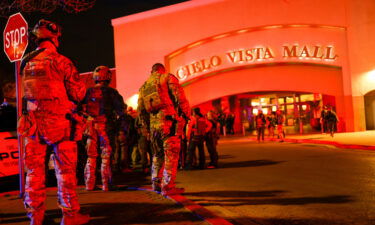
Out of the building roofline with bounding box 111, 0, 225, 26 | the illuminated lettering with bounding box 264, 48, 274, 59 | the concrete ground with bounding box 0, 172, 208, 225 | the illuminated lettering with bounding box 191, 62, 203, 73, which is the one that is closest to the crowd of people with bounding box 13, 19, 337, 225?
the concrete ground with bounding box 0, 172, 208, 225

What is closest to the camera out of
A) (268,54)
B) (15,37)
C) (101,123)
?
(15,37)

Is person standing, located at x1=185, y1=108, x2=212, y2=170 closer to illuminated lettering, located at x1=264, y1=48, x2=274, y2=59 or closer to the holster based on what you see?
the holster

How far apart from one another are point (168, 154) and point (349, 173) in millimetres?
3778

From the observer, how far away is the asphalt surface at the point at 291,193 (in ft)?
14.7

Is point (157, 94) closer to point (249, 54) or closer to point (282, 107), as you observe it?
point (249, 54)

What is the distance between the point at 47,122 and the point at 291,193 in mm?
3644

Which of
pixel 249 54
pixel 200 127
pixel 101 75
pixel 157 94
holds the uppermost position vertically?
pixel 249 54

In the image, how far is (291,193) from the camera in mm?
5930

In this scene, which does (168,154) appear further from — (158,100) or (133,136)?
(133,136)

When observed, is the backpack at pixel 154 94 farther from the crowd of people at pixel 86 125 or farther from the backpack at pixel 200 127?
the backpack at pixel 200 127

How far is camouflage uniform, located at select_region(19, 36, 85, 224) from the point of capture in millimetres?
3943

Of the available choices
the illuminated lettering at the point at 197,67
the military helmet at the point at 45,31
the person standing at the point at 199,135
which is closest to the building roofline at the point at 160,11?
the illuminated lettering at the point at 197,67

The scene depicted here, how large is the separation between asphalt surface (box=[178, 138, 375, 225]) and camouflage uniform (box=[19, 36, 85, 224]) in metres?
1.78

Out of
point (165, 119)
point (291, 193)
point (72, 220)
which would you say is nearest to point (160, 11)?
point (165, 119)
